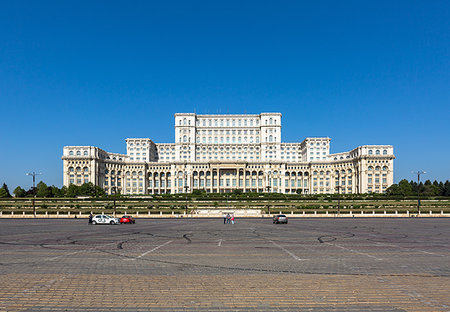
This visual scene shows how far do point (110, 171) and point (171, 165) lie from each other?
2839 cm

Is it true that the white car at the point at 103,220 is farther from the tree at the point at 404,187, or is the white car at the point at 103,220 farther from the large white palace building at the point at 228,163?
the large white palace building at the point at 228,163

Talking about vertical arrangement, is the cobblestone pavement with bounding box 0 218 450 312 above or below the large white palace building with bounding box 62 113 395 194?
below

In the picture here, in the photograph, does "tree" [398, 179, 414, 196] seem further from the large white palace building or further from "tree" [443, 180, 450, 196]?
the large white palace building

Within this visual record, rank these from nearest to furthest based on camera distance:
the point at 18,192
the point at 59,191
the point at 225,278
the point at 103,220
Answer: the point at 225,278 < the point at 103,220 < the point at 59,191 < the point at 18,192

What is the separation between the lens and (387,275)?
509 inches

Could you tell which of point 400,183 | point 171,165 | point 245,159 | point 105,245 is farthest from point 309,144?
point 105,245

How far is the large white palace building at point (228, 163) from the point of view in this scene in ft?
483

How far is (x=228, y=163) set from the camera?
163m

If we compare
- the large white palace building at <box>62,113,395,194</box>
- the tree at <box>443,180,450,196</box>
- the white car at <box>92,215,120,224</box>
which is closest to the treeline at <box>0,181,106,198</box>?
the large white palace building at <box>62,113,395,194</box>

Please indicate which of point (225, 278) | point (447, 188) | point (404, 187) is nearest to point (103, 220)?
point (225, 278)

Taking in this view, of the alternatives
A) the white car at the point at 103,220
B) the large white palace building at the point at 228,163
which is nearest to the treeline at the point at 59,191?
the large white palace building at the point at 228,163

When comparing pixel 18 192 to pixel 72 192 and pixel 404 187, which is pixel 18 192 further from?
pixel 404 187

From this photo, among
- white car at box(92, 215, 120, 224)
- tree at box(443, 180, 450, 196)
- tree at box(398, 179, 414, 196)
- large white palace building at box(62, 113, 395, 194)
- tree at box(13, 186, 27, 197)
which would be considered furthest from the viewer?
large white palace building at box(62, 113, 395, 194)

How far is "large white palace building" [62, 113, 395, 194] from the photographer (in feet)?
483
